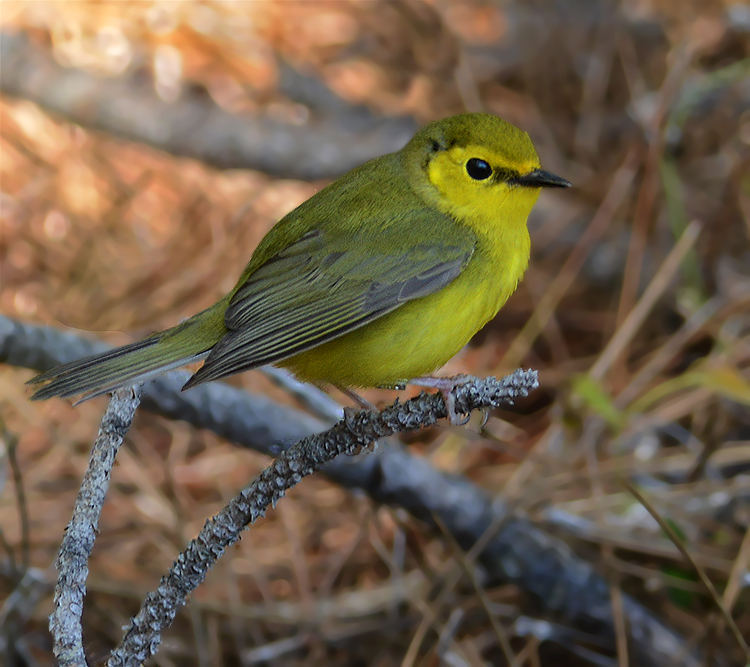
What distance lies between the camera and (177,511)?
2652mm

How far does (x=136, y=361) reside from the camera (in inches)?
79.5

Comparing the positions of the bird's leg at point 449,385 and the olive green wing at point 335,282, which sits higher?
the olive green wing at point 335,282

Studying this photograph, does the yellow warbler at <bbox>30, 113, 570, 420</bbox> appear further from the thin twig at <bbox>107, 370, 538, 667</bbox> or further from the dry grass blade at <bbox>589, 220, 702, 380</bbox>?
the dry grass blade at <bbox>589, 220, 702, 380</bbox>

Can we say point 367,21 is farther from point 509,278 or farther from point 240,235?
point 509,278

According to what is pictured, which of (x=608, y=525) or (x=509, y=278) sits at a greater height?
(x=509, y=278)

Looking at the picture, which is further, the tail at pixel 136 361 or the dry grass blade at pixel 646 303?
the dry grass blade at pixel 646 303

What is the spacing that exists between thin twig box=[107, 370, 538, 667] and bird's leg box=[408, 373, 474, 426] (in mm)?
17

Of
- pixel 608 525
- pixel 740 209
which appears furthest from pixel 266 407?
pixel 740 209

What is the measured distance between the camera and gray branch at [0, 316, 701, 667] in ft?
7.76

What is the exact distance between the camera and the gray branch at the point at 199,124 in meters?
4.00

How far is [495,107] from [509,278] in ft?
8.65

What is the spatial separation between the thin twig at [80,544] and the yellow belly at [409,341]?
0.63 meters

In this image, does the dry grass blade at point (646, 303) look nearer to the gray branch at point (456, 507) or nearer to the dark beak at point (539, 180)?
the gray branch at point (456, 507)

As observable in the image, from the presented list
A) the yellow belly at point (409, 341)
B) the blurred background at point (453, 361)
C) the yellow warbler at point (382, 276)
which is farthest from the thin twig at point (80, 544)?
the yellow belly at point (409, 341)
